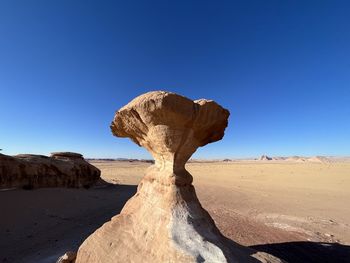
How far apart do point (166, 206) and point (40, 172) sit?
11.5 metres

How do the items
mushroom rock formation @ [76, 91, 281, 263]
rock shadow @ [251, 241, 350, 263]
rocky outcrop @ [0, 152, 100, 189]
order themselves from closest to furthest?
1. mushroom rock formation @ [76, 91, 281, 263]
2. rock shadow @ [251, 241, 350, 263]
3. rocky outcrop @ [0, 152, 100, 189]

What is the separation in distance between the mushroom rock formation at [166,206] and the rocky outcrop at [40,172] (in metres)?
9.39

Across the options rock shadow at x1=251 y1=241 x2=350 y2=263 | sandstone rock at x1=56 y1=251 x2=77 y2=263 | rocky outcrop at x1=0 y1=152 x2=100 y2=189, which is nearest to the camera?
sandstone rock at x1=56 y1=251 x2=77 y2=263

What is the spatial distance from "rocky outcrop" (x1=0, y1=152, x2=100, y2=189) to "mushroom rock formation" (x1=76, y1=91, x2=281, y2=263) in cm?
939

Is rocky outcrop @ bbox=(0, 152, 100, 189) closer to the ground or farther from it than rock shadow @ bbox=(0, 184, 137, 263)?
farther from it

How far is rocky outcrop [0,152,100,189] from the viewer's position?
12.0 m

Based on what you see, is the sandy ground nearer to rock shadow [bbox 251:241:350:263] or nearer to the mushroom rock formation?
rock shadow [bbox 251:241:350:263]

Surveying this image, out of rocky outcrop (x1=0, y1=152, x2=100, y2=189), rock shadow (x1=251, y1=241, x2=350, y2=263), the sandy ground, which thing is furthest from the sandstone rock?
rocky outcrop (x1=0, y1=152, x2=100, y2=189)

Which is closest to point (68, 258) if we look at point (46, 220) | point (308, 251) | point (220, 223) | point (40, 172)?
point (46, 220)

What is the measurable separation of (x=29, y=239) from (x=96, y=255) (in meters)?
5.36

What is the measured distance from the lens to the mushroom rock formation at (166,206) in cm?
416

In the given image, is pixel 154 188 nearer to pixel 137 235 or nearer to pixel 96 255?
pixel 137 235

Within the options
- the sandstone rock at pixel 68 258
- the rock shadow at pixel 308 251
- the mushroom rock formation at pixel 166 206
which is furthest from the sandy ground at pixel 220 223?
the mushroom rock formation at pixel 166 206

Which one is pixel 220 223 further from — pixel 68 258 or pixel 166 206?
pixel 68 258
